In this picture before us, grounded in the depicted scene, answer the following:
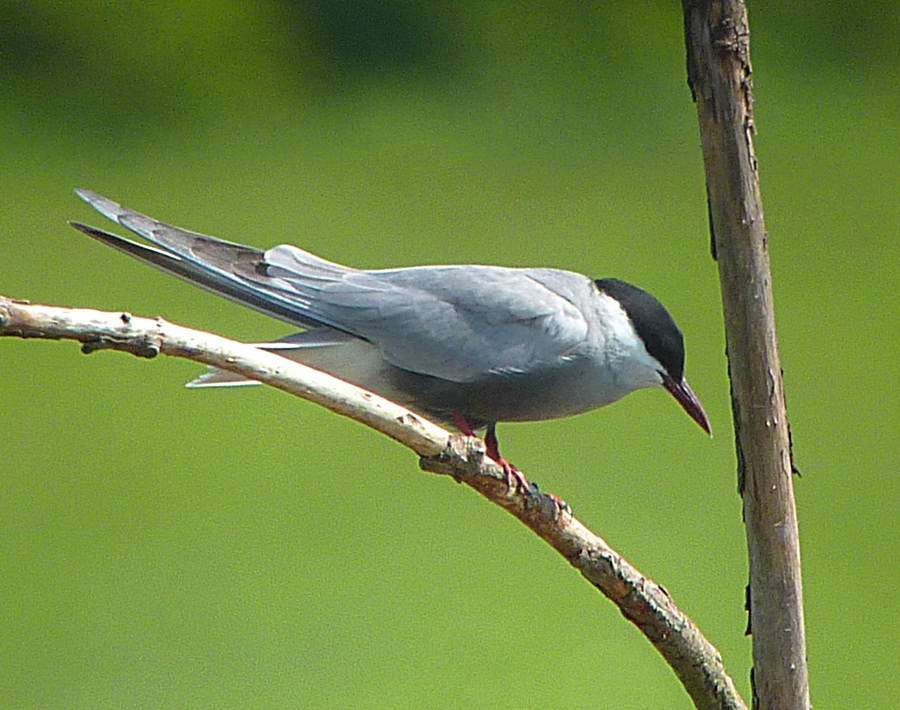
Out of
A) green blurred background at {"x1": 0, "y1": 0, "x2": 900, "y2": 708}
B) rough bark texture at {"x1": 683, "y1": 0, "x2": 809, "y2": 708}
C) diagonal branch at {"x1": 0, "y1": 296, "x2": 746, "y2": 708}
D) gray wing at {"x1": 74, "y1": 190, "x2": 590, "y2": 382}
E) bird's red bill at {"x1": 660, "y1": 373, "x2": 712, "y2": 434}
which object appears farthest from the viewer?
green blurred background at {"x1": 0, "y1": 0, "x2": 900, "y2": 708}

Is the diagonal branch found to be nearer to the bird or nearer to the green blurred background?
the bird

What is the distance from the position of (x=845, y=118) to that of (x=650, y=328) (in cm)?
88

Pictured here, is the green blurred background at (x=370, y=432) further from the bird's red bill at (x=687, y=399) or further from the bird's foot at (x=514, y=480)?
the bird's foot at (x=514, y=480)

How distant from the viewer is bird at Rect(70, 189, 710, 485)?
44.1 inches

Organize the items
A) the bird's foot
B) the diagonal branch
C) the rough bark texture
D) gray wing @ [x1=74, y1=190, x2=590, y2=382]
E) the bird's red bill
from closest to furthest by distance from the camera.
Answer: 1. the diagonal branch
2. the rough bark texture
3. the bird's foot
4. gray wing @ [x1=74, y1=190, x2=590, y2=382]
5. the bird's red bill

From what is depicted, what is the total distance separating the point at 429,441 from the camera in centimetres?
87

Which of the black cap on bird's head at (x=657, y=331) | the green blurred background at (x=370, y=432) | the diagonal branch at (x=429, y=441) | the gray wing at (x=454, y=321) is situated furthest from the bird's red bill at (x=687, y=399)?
the green blurred background at (x=370, y=432)

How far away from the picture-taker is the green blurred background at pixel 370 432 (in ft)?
5.09

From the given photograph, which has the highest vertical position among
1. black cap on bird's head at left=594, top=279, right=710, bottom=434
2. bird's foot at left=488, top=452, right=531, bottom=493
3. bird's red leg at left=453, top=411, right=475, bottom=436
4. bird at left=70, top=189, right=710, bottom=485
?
black cap on bird's head at left=594, top=279, right=710, bottom=434

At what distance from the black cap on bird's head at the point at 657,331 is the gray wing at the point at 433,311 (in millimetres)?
61

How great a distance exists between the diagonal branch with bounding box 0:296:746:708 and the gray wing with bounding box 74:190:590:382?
0.57 feet

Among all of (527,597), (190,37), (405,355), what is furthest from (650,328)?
(190,37)

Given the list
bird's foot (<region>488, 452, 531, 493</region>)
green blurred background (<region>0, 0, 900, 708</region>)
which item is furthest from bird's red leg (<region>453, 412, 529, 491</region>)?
green blurred background (<region>0, 0, 900, 708</region>)

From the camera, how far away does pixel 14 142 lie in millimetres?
1562
